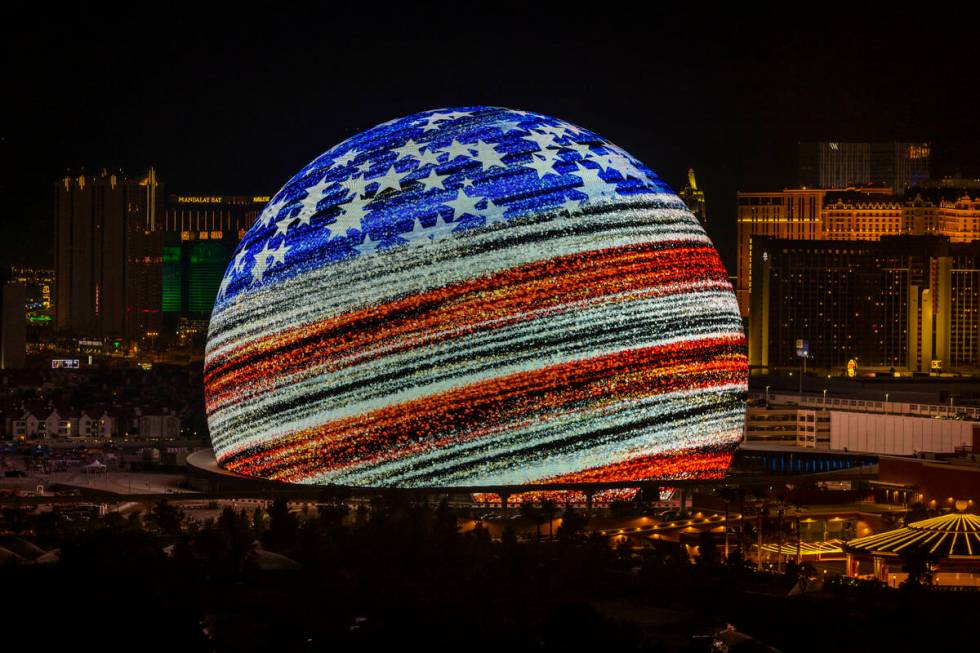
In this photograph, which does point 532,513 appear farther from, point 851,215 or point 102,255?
point 102,255

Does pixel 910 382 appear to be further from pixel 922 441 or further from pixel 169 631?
pixel 169 631

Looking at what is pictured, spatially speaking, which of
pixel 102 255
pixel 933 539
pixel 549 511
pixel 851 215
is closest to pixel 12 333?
pixel 102 255

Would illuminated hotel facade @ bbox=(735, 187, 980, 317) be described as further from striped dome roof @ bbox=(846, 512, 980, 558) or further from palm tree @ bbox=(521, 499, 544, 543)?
palm tree @ bbox=(521, 499, 544, 543)

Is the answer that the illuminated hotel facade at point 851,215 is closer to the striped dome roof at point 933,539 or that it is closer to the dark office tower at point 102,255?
the dark office tower at point 102,255

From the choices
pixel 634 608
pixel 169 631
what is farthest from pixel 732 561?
pixel 169 631

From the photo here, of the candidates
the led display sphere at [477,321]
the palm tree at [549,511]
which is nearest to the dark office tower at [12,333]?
the led display sphere at [477,321]

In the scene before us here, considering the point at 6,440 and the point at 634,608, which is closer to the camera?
the point at 634,608

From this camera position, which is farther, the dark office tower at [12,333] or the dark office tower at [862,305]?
the dark office tower at [12,333]
